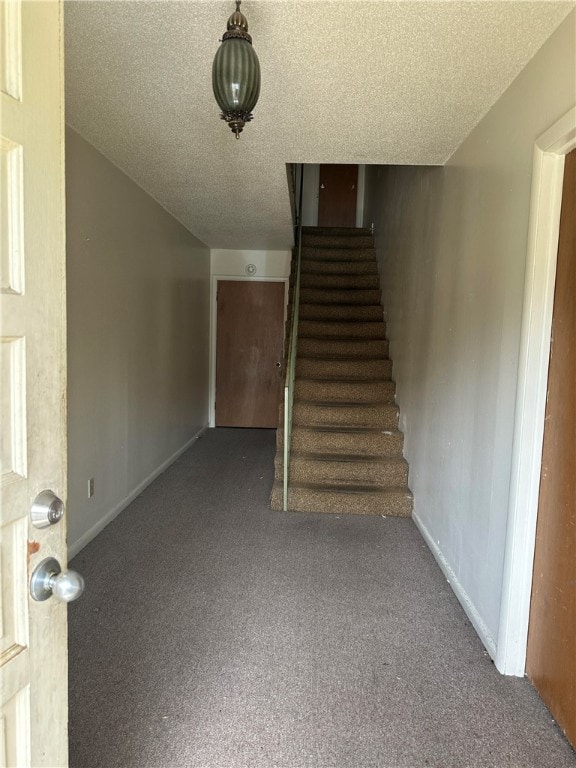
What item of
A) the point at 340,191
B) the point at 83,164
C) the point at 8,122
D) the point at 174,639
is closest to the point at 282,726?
the point at 174,639

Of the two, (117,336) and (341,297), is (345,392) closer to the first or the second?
(341,297)

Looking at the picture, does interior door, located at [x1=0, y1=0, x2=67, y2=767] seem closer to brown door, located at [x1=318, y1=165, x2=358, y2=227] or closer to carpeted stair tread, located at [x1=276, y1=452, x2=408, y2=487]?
carpeted stair tread, located at [x1=276, y1=452, x2=408, y2=487]

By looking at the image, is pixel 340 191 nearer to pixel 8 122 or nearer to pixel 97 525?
pixel 97 525

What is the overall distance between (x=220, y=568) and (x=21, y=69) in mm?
2359

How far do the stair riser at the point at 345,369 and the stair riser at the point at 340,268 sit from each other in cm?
140

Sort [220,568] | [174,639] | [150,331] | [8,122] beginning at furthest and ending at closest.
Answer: [150,331], [220,568], [174,639], [8,122]

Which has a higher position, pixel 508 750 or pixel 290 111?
pixel 290 111

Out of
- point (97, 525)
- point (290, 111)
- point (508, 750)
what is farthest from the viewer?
point (97, 525)

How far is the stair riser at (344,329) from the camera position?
461 cm

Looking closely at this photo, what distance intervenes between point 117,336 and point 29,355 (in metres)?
2.50

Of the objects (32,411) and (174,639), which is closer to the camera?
(32,411)

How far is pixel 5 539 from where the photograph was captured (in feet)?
2.16

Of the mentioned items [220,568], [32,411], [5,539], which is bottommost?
[220,568]

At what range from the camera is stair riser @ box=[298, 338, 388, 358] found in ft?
14.6
